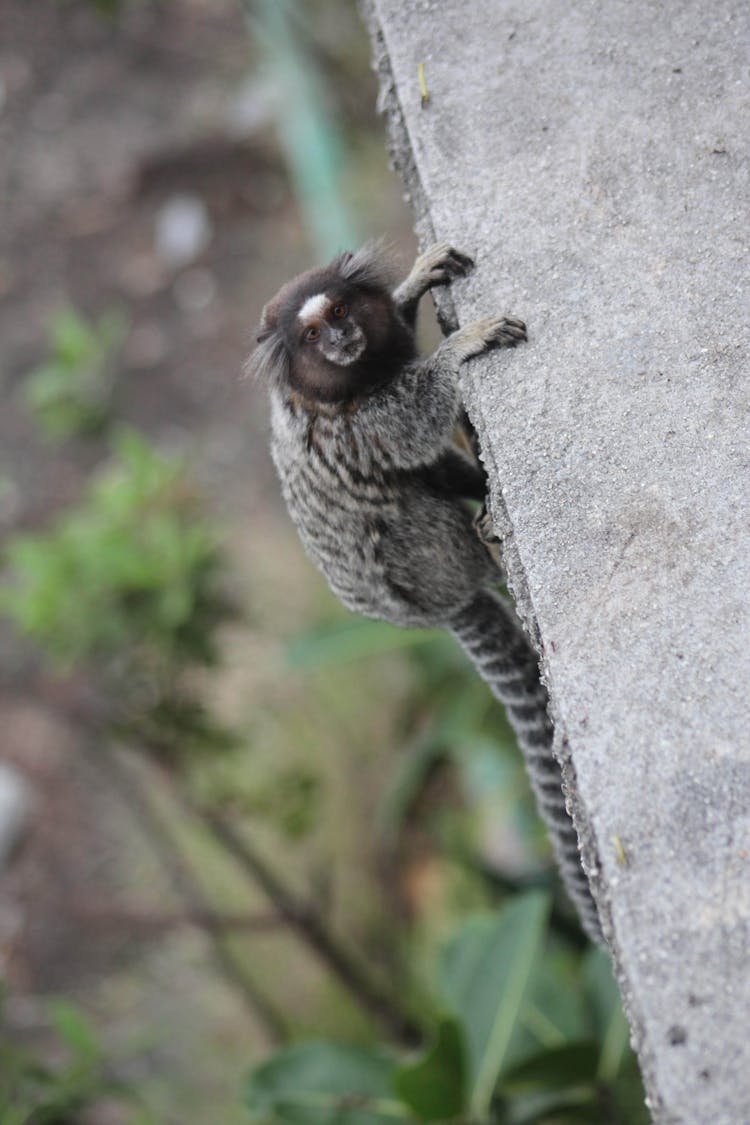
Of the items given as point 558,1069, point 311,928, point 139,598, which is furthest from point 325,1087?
point 139,598

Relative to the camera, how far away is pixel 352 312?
85.6 inches

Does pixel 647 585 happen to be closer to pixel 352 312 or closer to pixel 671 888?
pixel 671 888

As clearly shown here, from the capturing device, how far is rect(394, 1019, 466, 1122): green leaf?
223cm

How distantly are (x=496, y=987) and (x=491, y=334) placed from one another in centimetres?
146

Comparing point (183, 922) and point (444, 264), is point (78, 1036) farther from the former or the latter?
point (444, 264)

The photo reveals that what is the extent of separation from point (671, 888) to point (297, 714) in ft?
10.9

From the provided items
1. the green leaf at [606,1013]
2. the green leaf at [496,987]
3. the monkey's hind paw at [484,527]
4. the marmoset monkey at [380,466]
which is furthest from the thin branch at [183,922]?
the monkey's hind paw at [484,527]

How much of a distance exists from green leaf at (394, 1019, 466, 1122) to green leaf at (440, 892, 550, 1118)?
0.23 feet

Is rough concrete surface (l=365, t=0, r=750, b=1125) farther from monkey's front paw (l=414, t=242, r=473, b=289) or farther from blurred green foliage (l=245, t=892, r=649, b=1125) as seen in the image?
blurred green foliage (l=245, t=892, r=649, b=1125)

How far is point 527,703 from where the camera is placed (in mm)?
2061

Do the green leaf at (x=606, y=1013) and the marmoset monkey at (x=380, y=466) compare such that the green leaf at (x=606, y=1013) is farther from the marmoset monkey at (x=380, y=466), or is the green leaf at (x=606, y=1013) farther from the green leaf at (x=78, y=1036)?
the green leaf at (x=78, y=1036)

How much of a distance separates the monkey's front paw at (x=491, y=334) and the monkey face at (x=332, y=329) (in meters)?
0.37

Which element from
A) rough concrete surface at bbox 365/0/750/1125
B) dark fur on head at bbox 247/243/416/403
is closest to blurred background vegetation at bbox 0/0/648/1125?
dark fur on head at bbox 247/243/416/403

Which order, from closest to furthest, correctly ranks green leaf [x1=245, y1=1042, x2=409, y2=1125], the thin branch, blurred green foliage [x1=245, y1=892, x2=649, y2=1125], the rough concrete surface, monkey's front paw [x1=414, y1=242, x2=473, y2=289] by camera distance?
the rough concrete surface → monkey's front paw [x1=414, y1=242, x2=473, y2=289] → blurred green foliage [x1=245, y1=892, x2=649, y2=1125] → green leaf [x1=245, y1=1042, x2=409, y2=1125] → the thin branch
